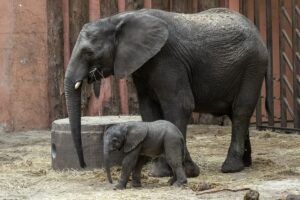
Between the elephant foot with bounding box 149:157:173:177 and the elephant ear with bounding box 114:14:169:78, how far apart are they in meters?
0.93

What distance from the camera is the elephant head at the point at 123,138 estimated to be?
6.49 metres

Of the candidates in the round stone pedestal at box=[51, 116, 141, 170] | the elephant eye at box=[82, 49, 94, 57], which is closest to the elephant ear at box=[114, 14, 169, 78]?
the elephant eye at box=[82, 49, 94, 57]

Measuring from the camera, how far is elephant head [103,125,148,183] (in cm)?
649

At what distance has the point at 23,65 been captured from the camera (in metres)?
12.5

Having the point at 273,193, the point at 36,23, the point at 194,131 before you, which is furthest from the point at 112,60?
the point at 36,23

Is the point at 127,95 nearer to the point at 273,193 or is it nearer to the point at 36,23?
the point at 36,23

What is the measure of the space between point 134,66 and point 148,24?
17.6 inches

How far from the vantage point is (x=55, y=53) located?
40.9 ft

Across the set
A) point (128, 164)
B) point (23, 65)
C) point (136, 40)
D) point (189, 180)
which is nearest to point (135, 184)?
point (128, 164)

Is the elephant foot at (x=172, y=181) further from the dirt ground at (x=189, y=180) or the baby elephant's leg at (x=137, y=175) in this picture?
the baby elephant's leg at (x=137, y=175)

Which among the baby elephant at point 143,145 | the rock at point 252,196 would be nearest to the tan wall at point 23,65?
the baby elephant at point 143,145

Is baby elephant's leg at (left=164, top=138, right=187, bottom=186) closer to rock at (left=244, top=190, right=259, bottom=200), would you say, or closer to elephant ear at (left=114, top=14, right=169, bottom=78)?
elephant ear at (left=114, top=14, right=169, bottom=78)

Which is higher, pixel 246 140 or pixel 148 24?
pixel 148 24

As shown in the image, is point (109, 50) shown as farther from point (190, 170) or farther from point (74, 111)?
point (190, 170)
